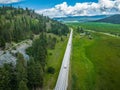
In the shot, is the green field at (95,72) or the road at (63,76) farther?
the green field at (95,72)

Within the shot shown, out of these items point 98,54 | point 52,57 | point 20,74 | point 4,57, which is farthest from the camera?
point 98,54

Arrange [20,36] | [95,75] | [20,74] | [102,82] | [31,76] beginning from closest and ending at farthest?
[20,74]
[31,76]
[102,82]
[95,75]
[20,36]

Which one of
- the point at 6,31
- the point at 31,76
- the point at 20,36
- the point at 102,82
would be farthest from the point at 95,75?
the point at 20,36

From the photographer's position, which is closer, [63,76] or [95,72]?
[63,76]

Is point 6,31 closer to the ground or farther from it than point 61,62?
farther from it

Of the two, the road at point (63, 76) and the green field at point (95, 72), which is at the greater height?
the road at point (63, 76)

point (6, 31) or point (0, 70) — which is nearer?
point (0, 70)

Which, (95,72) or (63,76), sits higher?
(63,76)

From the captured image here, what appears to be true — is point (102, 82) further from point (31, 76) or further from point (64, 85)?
point (31, 76)

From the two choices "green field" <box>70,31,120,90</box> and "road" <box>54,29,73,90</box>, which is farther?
"green field" <box>70,31,120,90</box>

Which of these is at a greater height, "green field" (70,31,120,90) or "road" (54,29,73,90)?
"road" (54,29,73,90)
